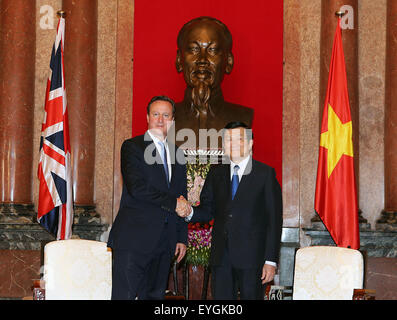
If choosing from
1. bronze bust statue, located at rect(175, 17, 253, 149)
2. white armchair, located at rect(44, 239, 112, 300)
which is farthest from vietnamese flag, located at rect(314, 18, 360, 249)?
white armchair, located at rect(44, 239, 112, 300)

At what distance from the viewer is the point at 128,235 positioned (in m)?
3.47

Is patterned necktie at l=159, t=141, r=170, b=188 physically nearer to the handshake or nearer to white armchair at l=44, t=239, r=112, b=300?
the handshake

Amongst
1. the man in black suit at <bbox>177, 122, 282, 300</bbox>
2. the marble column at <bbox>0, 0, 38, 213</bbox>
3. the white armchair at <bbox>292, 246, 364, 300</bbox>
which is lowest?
the white armchair at <bbox>292, 246, 364, 300</bbox>

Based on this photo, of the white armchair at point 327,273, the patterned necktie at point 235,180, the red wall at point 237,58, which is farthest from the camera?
the red wall at point 237,58

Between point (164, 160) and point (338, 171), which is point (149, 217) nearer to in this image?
point (164, 160)

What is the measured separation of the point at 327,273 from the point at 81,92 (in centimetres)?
395

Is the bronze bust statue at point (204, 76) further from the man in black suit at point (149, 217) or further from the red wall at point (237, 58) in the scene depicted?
the man in black suit at point (149, 217)

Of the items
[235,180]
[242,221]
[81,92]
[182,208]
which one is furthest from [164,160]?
[81,92]

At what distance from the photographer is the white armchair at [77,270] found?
3756mm

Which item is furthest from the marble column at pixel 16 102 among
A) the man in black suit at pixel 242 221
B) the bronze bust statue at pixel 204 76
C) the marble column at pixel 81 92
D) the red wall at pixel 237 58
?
the man in black suit at pixel 242 221

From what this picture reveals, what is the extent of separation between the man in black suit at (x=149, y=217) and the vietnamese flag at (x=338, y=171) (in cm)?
228

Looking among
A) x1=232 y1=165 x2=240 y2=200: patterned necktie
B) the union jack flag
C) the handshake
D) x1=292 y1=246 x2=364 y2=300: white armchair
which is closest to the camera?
the handshake

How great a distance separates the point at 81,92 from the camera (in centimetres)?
670

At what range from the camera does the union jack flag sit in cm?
575
